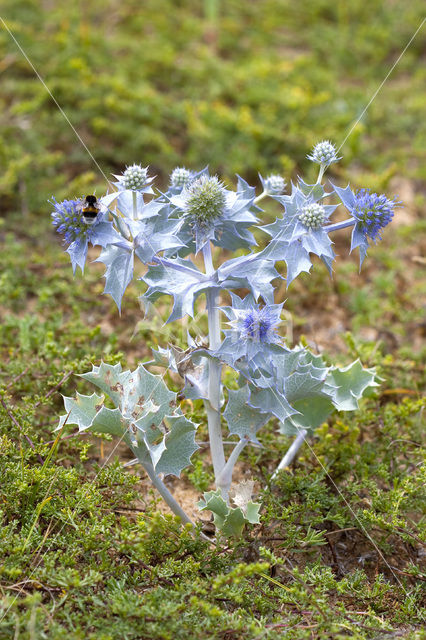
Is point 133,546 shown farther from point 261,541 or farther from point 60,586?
point 261,541

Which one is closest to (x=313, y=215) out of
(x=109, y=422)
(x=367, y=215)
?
(x=367, y=215)

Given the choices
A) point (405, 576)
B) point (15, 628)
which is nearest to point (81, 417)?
point (15, 628)

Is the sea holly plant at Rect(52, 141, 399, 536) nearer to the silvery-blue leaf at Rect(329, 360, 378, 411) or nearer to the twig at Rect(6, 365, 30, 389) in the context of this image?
the silvery-blue leaf at Rect(329, 360, 378, 411)

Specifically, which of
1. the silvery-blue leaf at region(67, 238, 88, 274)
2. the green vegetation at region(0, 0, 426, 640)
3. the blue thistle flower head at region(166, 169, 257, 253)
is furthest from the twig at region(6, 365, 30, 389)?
the blue thistle flower head at region(166, 169, 257, 253)

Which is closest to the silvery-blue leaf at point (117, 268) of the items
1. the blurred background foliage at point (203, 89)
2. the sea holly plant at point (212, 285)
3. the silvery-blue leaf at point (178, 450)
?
the sea holly plant at point (212, 285)

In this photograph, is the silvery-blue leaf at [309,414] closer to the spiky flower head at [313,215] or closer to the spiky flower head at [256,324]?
the spiky flower head at [256,324]

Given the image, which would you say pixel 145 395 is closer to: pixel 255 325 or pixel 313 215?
pixel 255 325

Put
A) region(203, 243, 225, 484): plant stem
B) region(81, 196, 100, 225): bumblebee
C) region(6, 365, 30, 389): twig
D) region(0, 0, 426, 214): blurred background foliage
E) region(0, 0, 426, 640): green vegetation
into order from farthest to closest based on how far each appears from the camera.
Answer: region(0, 0, 426, 214): blurred background foliage → region(6, 365, 30, 389): twig → region(203, 243, 225, 484): plant stem → region(0, 0, 426, 640): green vegetation → region(81, 196, 100, 225): bumblebee
